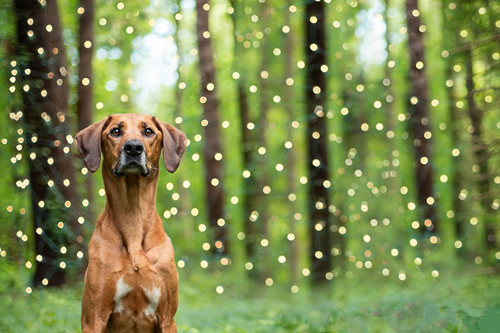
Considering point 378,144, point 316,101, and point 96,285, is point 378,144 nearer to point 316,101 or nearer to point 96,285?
point 316,101

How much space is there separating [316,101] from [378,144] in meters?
3.70

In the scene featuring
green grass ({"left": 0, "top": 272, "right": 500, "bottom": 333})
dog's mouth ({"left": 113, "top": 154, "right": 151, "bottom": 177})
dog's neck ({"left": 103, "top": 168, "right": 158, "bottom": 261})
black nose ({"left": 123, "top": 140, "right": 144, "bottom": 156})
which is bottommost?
green grass ({"left": 0, "top": 272, "right": 500, "bottom": 333})

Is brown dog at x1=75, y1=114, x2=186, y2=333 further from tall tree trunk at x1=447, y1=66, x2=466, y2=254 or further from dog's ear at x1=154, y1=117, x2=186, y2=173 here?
tall tree trunk at x1=447, y1=66, x2=466, y2=254

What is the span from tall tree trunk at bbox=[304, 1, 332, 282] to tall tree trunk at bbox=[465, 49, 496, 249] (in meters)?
2.13

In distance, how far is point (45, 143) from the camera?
283 inches

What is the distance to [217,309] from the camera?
698cm

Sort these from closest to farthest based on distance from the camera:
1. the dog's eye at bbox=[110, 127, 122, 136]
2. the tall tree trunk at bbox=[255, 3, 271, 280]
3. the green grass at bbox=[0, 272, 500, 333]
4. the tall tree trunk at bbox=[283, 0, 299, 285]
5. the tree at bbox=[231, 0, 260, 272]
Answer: the dog's eye at bbox=[110, 127, 122, 136]
the green grass at bbox=[0, 272, 500, 333]
the tall tree trunk at bbox=[283, 0, 299, 285]
the tall tree trunk at bbox=[255, 3, 271, 280]
the tree at bbox=[231, 0, 260, 272]

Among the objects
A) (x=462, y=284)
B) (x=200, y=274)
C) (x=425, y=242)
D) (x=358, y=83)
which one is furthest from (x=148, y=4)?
(x=462, y=284)

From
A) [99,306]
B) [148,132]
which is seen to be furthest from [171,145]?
[99,306]

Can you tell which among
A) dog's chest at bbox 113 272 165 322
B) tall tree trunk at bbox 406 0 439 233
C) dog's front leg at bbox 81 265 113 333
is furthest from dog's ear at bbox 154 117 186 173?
tall tree trunk at bbox 406 0 439 233

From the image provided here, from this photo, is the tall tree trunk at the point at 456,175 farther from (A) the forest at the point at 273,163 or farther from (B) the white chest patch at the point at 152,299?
(B) the white chest patch at the point at 152,299

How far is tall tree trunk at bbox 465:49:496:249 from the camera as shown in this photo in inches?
326

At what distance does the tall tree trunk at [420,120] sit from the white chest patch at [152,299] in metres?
5.77

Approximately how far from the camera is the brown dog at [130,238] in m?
3.41
